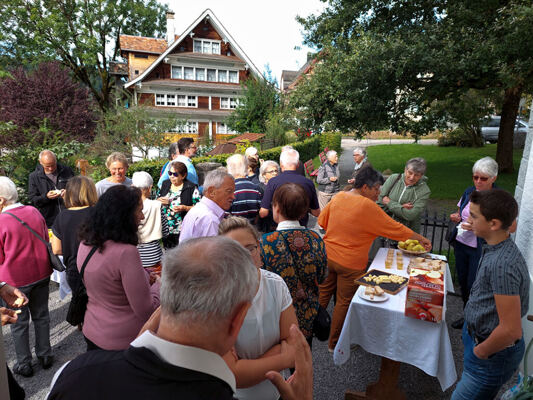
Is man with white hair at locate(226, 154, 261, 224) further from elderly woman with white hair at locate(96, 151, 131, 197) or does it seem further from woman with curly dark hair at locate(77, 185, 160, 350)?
woman with curly dark hair at locate(77, 185, 160, 350)

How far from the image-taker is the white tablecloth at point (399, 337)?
107 inches

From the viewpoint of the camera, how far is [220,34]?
28891mm

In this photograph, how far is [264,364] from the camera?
158cm

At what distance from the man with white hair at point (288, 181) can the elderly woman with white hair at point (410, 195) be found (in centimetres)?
115

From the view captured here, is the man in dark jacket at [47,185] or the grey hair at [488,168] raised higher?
the grey hair at [488,168]

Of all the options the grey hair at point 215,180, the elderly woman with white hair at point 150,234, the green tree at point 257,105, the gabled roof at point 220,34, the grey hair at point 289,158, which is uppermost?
the gabled roof at point 220,34

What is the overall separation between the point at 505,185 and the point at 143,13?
108 feet

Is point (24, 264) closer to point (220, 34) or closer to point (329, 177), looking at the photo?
point (329, 177)

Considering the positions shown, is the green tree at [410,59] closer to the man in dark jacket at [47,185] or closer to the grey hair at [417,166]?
the grey hair at [417,166]

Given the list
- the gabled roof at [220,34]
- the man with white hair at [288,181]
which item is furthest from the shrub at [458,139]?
the man with white hair at [288,181]

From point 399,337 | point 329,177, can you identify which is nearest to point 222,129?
point 329,177

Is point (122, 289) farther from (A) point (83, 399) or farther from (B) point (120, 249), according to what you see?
(A) point (83, 399)

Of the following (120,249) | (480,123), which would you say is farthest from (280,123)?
(120,249)

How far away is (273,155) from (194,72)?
18.3 meters
